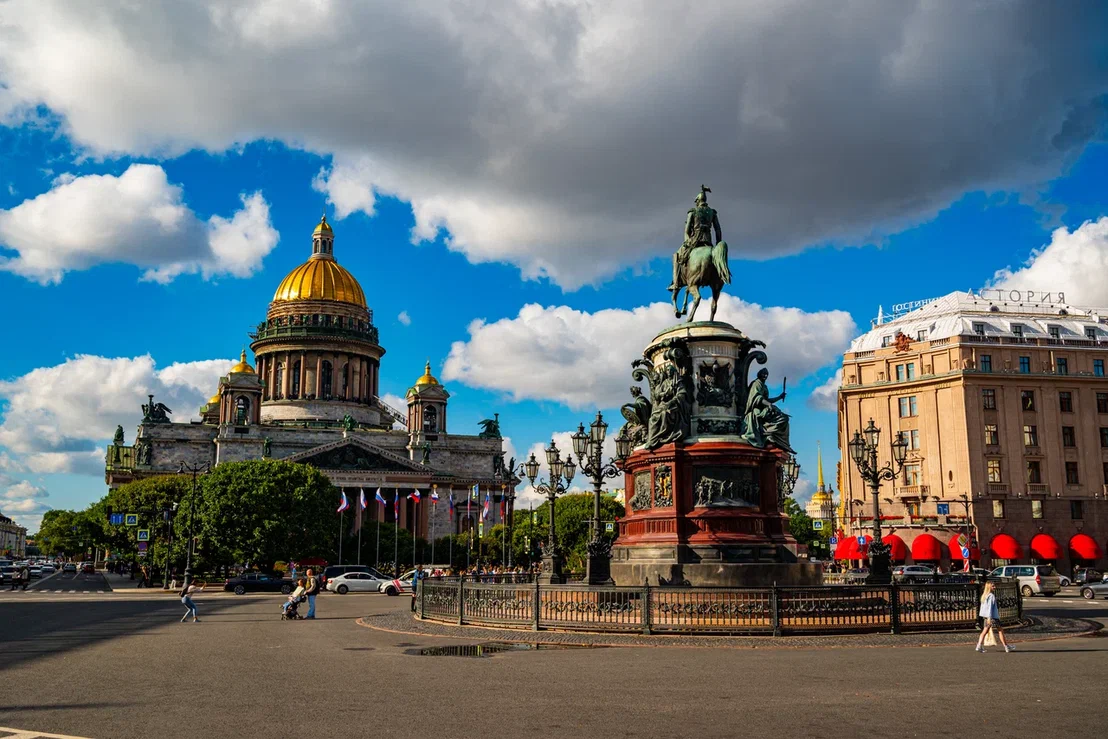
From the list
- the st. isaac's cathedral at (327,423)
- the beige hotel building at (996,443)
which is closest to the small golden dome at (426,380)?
the st. isaac's cathedral at (327,423)

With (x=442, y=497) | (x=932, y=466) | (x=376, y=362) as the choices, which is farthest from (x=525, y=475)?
(x=376, y=362)

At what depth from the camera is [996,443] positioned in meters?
74.2

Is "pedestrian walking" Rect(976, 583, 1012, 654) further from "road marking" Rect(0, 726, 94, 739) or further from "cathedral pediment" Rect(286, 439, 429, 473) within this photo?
"cathedral pediment" Rect(286, 439, 429, 473)

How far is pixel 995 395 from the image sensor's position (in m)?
75.2

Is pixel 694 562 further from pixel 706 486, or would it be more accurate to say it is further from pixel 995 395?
pixel 995 395

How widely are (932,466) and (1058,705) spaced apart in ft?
224

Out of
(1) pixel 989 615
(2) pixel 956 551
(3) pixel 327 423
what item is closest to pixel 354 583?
(1) pixel 989 615

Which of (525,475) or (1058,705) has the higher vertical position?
(525,475)

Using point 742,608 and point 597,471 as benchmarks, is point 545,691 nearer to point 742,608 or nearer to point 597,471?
point 742,608

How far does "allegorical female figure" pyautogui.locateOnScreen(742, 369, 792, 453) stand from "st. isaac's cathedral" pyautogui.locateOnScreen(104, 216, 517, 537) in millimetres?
83477

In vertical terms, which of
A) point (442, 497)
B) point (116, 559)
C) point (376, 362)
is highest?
point (376, 362)

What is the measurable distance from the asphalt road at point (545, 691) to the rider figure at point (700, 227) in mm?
15162

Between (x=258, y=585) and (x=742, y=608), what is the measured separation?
42.8m

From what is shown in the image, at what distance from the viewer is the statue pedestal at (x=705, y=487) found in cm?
2597
